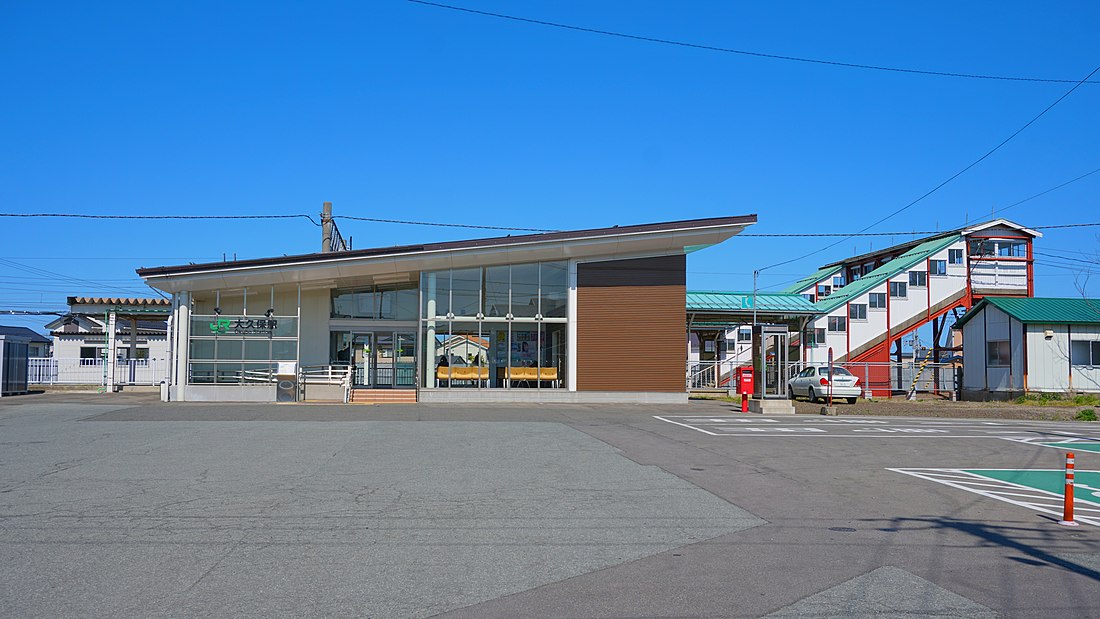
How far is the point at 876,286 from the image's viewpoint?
51406 mm

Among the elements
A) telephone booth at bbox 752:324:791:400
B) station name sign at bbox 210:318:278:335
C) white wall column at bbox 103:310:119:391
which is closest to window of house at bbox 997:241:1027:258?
telephone booth at bbox 752:324:791:400

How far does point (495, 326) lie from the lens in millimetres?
29469

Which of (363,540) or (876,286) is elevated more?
(876,286)

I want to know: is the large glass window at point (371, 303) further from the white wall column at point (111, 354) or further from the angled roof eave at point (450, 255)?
the white wall column at point (111, 354)

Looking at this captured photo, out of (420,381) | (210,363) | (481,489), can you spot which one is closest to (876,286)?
(420,381)

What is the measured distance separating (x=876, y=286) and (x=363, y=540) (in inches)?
1935

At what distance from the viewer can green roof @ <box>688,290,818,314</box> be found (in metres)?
42.9

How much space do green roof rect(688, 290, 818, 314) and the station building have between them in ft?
42.8

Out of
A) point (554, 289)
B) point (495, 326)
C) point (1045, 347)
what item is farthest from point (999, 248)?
point (495, 326)

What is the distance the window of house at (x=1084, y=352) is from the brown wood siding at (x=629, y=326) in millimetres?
19224

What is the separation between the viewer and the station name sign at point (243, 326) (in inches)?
1118

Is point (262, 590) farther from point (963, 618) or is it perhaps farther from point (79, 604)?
point (963, 618)

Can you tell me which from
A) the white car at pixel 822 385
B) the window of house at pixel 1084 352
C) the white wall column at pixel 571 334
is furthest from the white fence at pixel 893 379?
the white wall column at pixel 571 334

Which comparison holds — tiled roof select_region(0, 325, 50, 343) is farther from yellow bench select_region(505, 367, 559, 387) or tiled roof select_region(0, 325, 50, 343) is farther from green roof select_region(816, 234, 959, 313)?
green roof select_region(816, 234, 959, 313)
